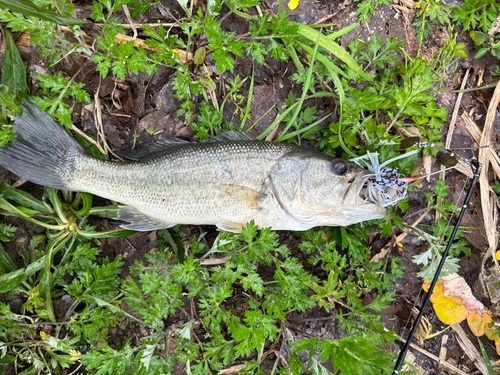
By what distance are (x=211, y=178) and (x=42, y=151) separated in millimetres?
1760

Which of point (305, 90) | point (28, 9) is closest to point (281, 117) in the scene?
point (305, 90)

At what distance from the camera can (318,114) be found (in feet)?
12.7

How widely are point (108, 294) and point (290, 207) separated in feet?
6.91

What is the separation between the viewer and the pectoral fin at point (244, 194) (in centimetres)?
329

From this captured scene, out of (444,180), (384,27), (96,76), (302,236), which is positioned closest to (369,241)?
(302,236)

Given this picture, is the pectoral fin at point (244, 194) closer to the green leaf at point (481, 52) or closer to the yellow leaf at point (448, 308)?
the yellow leaf at point (448, 308)

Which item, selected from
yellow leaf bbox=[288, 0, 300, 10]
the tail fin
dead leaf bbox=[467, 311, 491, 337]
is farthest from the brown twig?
the tail fin

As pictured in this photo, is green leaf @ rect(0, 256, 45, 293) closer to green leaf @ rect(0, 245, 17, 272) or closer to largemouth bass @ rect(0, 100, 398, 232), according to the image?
green leaf @ rect(0, 245, 17, 272)

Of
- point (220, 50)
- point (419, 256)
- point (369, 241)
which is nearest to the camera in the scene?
point (220, 50)

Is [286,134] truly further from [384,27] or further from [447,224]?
[447,224]

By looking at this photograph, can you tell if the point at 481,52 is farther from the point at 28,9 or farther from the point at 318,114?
the point at 28,9

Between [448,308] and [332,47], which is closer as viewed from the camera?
[332,47]

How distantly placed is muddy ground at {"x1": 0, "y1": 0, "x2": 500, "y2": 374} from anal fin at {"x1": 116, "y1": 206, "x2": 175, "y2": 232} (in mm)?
327

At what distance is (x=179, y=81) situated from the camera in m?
3.37
